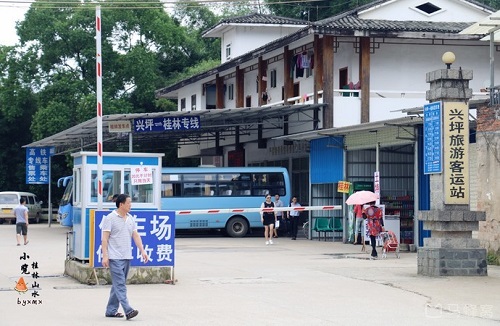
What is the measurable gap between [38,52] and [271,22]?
16.5m

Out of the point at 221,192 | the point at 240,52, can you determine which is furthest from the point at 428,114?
the point at 240,52

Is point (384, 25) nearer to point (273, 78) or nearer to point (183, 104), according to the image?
point (273, 78)

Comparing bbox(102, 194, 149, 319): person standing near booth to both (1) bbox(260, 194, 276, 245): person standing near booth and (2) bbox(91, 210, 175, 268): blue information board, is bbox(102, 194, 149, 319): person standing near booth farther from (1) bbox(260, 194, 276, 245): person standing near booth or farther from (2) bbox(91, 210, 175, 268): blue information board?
(1) bbox(260, 194, 276, 245): person standing near booth

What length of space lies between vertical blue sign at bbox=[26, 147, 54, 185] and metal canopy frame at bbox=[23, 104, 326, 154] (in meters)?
0.67

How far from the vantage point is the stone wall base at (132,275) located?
1770cm

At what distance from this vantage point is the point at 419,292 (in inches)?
660

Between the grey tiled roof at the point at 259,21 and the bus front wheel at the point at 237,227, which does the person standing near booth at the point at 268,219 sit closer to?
the bus front wheel at the point at 237,227

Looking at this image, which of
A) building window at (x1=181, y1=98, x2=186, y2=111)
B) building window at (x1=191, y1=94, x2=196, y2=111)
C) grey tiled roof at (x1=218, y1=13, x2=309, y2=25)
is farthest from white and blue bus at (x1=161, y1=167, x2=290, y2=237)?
building window at (x1=181, y1=98, x2=186, y2=111)

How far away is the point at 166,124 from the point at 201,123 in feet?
13.5

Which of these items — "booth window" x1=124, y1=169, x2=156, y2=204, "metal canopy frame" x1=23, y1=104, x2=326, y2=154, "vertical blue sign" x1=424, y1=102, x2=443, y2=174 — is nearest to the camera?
"booth window" x1=124, y1=169, x2=156, y2=204

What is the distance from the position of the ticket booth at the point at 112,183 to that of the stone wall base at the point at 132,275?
0.89m

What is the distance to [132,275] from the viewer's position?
1797 centimetres

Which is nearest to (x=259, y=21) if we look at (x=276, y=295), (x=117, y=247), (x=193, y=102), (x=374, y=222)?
(x=193, y=102)

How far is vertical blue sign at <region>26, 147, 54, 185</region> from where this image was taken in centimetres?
4825
